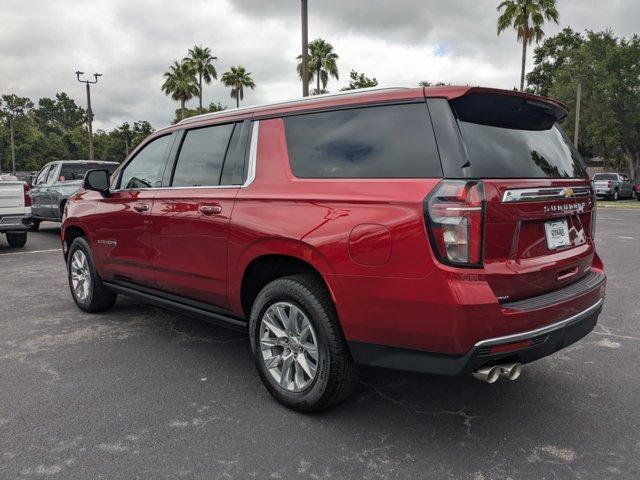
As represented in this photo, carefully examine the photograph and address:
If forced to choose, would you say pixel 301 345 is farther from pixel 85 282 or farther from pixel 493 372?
pixel 85 282

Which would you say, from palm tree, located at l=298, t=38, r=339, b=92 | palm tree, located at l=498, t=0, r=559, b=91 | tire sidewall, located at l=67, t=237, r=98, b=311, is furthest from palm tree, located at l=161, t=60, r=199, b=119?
tire sidewall, located at l=67, t=237, r=98, b=311

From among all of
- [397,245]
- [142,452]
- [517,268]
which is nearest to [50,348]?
[142,452]

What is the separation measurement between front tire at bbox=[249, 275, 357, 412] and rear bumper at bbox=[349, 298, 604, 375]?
164 millimetres

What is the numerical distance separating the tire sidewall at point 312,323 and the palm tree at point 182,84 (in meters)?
43.4

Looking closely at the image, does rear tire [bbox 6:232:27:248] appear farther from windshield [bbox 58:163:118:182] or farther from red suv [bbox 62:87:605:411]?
red suv [bbox 62:87:605:411]

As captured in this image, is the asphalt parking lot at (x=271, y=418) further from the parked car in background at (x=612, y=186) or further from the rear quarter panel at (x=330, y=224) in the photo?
the parked car in background at (x=612, y=186)

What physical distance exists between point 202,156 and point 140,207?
788 mm

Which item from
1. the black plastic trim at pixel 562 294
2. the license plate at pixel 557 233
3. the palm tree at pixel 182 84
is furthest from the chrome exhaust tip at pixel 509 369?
the palm tree at pixel 182 84

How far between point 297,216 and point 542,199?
1318 mm

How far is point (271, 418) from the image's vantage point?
305 centimetres

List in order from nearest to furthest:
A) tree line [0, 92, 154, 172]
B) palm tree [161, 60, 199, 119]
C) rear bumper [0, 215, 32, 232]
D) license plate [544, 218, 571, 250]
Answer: license plate [544, 218, 571, 250]
rear bumper [0, 215, 32, 232]
palm tree [161, 60, 199, 119]
tree line [0, 92, 154, 172]

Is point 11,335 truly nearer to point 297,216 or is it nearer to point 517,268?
point 297,216

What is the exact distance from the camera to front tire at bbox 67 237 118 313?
202 inches

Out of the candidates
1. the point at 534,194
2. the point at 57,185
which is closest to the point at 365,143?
the point at 534,194
